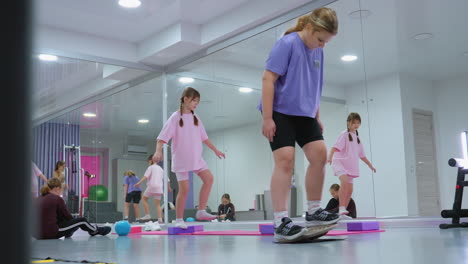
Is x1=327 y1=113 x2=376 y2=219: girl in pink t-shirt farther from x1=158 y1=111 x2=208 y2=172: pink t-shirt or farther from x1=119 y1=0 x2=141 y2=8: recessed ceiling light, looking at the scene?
x1=119 y1=0 x2=141 y2=8: recessed ceiling light

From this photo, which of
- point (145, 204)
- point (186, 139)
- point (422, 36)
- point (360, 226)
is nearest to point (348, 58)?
point (422, 36)

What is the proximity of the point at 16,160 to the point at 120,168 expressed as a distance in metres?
9.68

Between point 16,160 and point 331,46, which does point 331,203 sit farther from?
point 16,160

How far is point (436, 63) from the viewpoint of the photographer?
5328mm

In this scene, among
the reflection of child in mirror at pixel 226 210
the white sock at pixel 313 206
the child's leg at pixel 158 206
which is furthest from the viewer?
the child's leg at pixel 158 206

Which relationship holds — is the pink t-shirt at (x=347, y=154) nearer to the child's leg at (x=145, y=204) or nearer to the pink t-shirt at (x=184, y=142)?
the pink t-shirt at (x=184, y=142)

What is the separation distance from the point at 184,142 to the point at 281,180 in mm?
2994

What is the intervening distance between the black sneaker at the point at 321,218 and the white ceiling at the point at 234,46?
3.14 metres

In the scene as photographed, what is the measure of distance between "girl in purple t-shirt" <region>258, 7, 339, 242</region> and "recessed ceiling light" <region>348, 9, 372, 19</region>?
10.7 ft

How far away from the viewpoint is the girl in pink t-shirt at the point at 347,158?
5844mm

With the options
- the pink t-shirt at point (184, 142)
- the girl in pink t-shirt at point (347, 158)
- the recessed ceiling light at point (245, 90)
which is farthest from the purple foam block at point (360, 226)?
the recessed ceiling light at point (245, 90)

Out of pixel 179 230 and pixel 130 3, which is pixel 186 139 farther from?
pixel 130 3

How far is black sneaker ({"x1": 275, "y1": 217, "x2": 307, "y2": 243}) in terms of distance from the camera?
2.56 m

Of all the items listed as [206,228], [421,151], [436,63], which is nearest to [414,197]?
[421,151]
